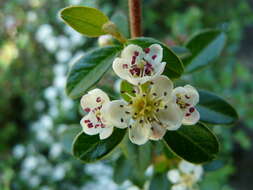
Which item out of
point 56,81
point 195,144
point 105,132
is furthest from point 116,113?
point 56,81

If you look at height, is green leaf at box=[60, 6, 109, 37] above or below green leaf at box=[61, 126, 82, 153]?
above

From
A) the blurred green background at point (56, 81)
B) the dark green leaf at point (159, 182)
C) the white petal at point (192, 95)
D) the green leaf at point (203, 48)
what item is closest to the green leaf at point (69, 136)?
the dark green leaf at point (159, 182)

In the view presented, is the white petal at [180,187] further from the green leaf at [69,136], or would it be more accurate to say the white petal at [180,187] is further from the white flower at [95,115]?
the white flower at [95,115]

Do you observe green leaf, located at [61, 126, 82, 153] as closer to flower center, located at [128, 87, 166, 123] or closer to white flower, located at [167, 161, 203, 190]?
white flower, located at [167, 161, 203, 190]

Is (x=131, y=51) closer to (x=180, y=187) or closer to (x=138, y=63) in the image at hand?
(x=138, y=63)

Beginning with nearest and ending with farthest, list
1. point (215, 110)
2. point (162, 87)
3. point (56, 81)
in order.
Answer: point (162, 87), point (215, 110), point (56, 81)

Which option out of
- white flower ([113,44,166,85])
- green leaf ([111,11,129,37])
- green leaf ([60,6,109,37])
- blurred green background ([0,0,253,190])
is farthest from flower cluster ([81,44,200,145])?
blurred green background ([0,0,253,190])
